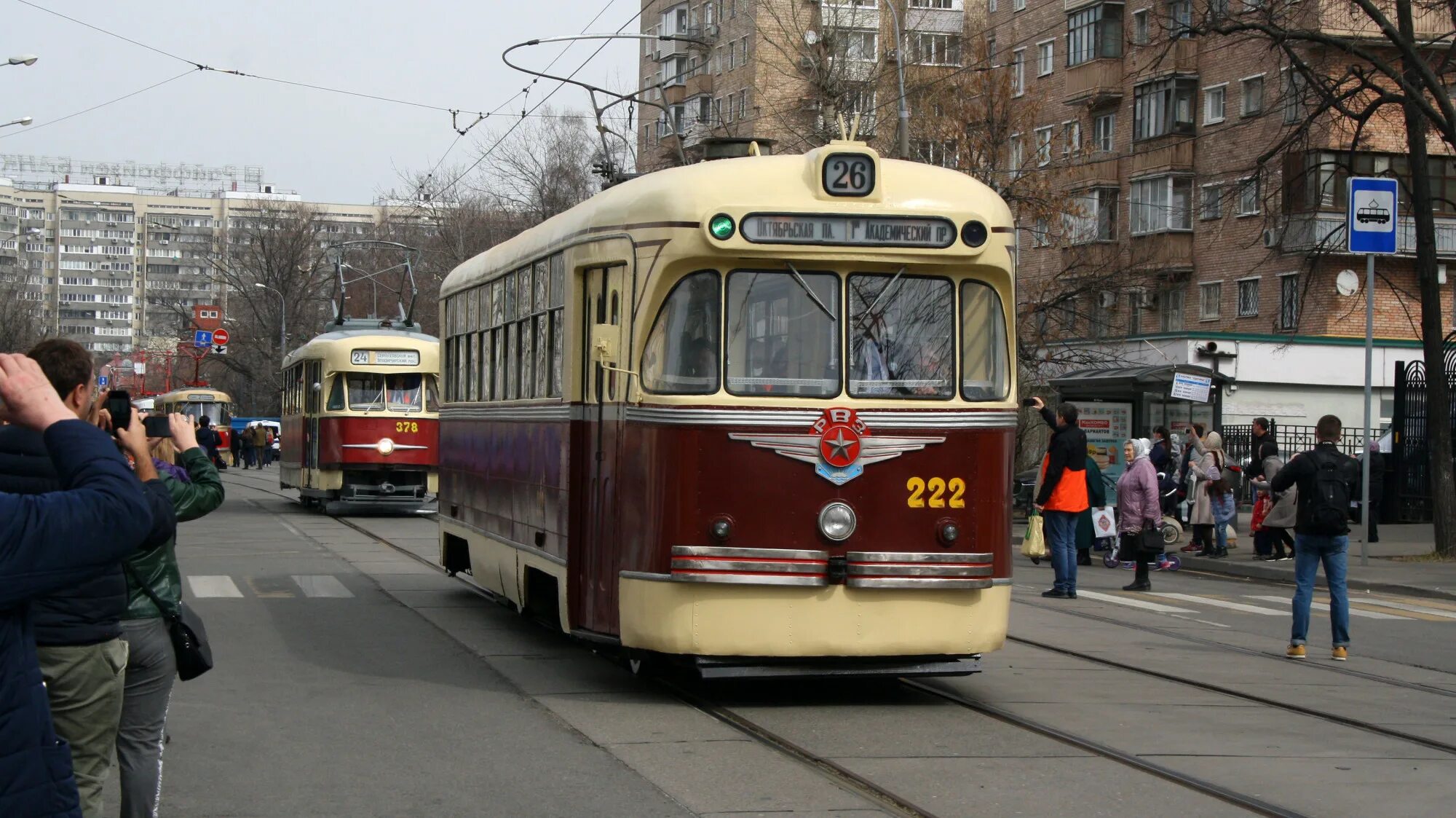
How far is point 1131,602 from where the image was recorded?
55.0 ft

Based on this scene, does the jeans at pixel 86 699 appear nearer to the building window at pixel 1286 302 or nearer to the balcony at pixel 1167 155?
the building window at pixel 1286 302

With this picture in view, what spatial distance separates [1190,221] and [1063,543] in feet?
109

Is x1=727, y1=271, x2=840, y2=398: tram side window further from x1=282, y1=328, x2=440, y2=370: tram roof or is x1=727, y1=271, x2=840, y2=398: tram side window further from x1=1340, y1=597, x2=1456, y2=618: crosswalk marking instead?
x1=282, y1=328, x2=440, y2=370: tram roof

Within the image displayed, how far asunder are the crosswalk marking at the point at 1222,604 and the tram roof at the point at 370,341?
1504cm

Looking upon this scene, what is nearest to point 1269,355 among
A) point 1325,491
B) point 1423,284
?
point 1423,284

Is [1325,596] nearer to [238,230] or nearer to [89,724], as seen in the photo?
[89,724]

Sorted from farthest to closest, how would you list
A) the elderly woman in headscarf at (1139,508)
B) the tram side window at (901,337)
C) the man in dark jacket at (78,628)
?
the elderly woman in headscarf at (1139,508) < the tram side window at (901,337) < the man in dark jacket at (78,628)

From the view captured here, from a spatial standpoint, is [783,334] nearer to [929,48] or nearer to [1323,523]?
[1323,523]

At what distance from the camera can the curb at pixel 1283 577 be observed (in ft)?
60.2

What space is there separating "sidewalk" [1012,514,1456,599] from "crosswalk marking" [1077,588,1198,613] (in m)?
0.93

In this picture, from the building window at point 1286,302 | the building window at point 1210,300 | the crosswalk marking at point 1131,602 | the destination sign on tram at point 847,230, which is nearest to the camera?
the destination sign on tram at point 847,230

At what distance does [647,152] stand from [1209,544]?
5096 centimetres

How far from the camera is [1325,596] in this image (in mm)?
18312

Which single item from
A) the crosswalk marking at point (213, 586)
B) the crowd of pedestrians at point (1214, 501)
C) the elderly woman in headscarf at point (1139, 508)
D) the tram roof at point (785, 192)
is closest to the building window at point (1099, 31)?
the crowd of pedestrians at point (1214, 501)
